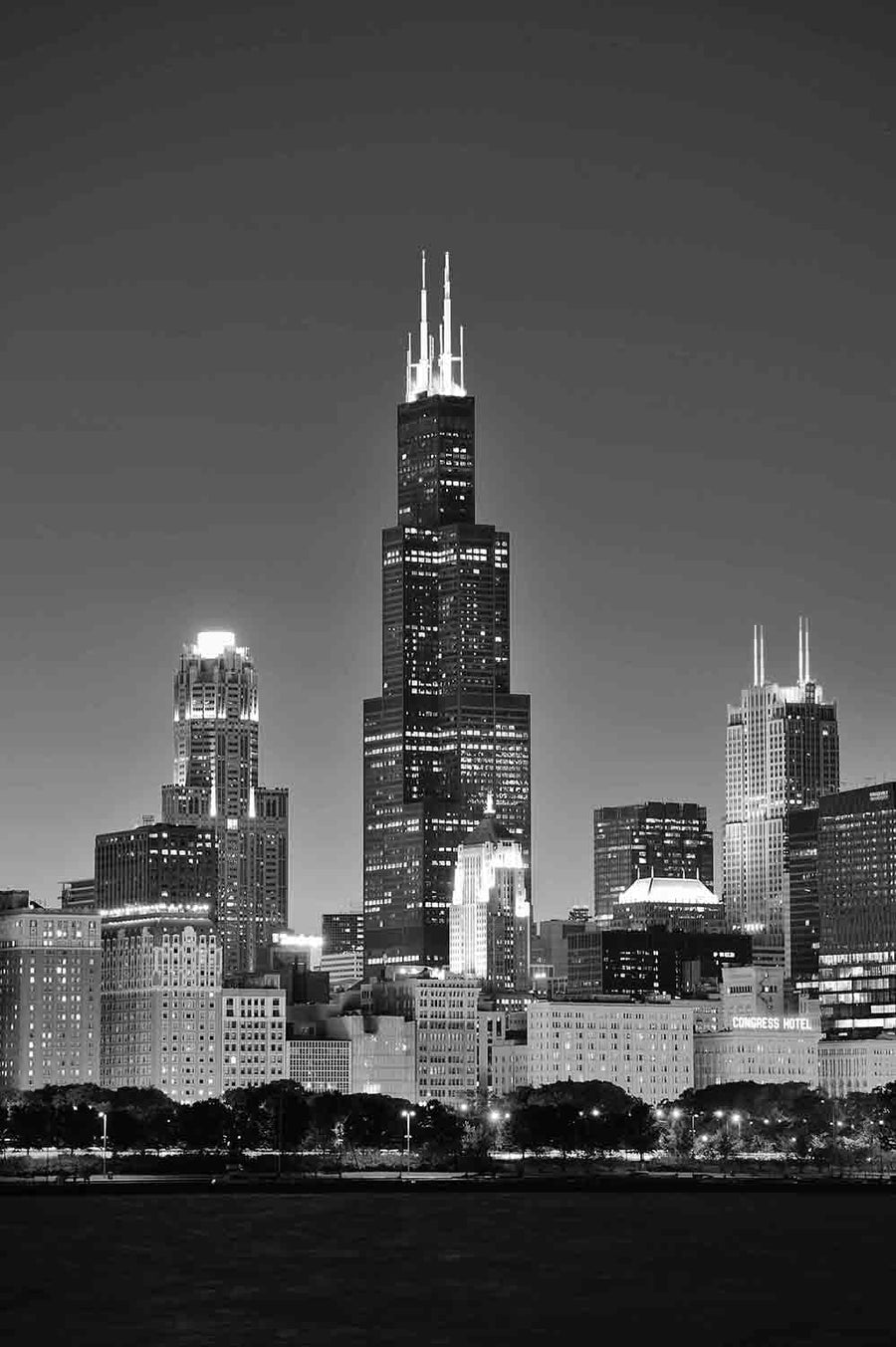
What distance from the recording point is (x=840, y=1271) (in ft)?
650

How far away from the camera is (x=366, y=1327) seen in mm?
170375

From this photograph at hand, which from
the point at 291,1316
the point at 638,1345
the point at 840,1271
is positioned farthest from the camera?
the point at 840,1271

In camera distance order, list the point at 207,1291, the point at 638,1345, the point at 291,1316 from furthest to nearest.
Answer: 1. the point at 207,1291
2. the point at 291,1316
3. the point at 638,1345

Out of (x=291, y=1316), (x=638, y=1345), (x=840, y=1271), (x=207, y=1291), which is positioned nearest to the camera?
(x=638, y=1345)

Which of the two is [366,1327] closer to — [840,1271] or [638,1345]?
[638,1345]

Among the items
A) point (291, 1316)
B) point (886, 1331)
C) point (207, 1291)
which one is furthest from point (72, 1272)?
point (886, 1331)

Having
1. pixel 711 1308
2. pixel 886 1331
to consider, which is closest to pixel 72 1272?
pixel 711 1308

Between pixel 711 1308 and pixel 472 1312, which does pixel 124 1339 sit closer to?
pixel 472 1312

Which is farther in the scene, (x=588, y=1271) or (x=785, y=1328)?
(x=588, y=1271)

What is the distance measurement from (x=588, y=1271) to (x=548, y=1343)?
35.3 metres

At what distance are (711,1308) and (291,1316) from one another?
72.5ft

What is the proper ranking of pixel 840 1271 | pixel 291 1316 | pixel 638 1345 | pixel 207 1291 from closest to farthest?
pixel 638 1345 → pixel 291 1316 → pixel 207 1291 → pixel 840 1271

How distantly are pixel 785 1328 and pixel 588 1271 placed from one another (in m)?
29.6

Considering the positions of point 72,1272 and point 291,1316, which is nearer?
point 291,1316
